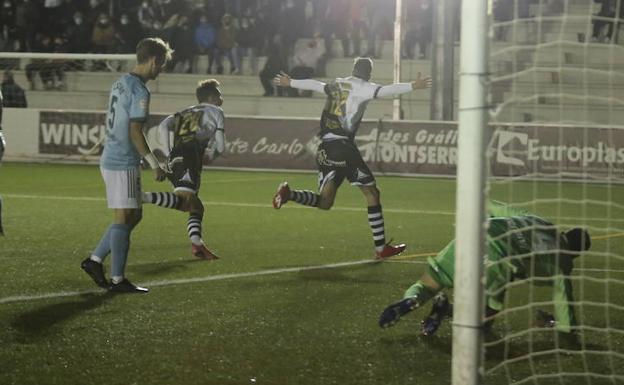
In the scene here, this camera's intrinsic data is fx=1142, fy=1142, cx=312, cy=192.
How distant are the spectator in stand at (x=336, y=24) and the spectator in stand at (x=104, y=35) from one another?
549cm

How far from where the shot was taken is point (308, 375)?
6.19 metres

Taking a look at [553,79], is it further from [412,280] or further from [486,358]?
[486,358]

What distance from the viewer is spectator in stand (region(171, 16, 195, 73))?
2909cm

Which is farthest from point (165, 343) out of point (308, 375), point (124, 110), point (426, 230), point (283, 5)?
point (283, 5)

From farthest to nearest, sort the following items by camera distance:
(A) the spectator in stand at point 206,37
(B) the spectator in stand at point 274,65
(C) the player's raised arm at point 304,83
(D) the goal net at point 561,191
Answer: (A) the spectator in stand at point 206,37 → (B) the spectator in stand at point 274,65 → (C) the player's raised arm at point 304,83 → (D) the goal net at point 561,191

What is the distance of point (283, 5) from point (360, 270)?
19886 mm

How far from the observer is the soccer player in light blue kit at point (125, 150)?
865 cm

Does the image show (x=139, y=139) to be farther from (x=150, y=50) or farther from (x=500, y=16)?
(x=500, y=16)

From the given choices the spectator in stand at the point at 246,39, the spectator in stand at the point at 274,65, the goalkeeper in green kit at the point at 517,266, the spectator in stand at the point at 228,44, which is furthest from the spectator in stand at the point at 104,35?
the goalkeeper in green kit at the point at 517,266

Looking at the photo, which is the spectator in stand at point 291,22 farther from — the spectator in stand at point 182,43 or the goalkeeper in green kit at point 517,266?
the goalkeeper in green kit at point 517,266

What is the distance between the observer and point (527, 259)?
279 inches

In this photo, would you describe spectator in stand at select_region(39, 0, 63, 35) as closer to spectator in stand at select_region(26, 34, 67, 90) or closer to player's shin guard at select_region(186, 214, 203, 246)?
spectator in stand at select_region(26, 34, 67, 90)

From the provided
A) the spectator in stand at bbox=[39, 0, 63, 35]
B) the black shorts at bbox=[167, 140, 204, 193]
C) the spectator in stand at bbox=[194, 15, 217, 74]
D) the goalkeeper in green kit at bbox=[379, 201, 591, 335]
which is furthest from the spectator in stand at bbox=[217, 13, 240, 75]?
the goalkeeper in green kit at bbox=[379, 201, 591, 335]

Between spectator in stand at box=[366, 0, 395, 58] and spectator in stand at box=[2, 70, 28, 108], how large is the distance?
878 centimetres
